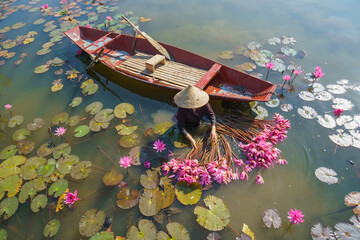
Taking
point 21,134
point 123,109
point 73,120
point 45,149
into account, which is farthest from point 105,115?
point 21,134

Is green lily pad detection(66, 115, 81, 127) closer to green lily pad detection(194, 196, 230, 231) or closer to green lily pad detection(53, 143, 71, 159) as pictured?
green lily pad detection(53, 143, 71, 159)

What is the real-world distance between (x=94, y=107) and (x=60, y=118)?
3.35 ft

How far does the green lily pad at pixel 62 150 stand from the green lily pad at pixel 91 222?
1703 millimetres

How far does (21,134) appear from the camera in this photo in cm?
509

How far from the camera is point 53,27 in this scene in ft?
30.4

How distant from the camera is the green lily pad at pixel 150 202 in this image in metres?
3.56

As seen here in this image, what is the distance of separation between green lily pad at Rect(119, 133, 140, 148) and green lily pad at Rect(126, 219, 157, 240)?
6.21 ft

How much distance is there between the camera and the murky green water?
3686mm

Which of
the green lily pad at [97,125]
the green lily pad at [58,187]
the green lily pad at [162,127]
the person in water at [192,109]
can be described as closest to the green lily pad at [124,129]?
the green lily pad at [97,125]

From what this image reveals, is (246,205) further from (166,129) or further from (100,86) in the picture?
(100,86)

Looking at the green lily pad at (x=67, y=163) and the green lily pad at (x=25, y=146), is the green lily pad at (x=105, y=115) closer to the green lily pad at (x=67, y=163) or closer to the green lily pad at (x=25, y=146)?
the green lily pad at (x=67, y=163)

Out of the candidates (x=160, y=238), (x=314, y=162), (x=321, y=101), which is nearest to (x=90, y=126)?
(x=160, y=238)

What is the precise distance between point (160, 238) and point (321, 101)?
18.3ft

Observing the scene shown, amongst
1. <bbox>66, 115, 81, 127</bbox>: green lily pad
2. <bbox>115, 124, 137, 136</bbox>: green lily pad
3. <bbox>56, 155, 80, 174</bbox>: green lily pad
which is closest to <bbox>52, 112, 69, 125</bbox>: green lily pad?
<bbox>66, 115, 81, 127</bbox>: green lily pad
